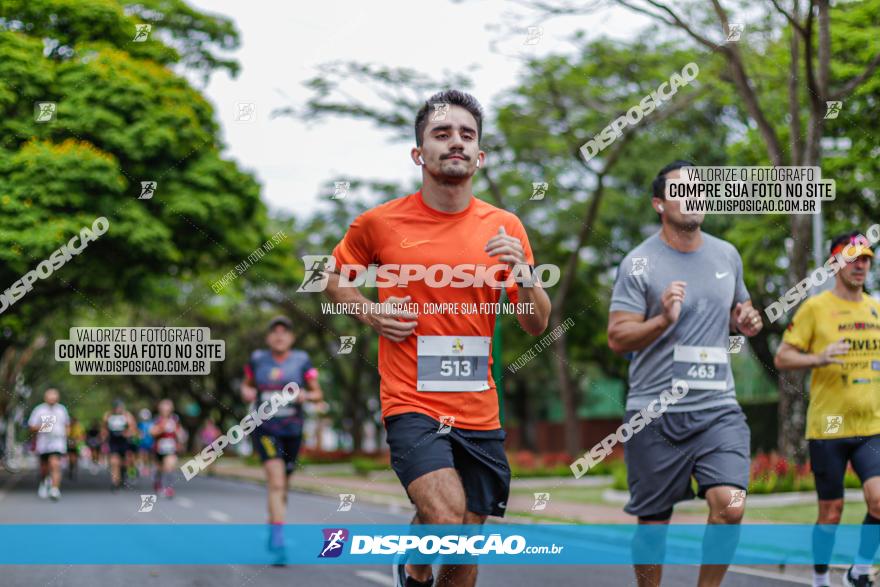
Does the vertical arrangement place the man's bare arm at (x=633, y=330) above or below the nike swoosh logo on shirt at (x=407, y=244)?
below

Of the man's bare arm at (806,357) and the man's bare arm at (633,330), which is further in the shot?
the man's bare arm at (806,357)

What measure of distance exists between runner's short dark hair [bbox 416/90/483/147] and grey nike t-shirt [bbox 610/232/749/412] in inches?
53.2

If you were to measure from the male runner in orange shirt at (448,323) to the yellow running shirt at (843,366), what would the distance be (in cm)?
270

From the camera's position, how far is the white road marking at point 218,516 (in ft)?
48.1

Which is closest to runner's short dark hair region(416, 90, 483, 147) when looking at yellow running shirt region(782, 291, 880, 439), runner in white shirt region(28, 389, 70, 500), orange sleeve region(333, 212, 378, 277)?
orange sleeve region(333, 212, 378, 277)

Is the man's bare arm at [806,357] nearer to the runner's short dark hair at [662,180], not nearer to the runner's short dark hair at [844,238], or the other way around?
the runner's short dark hair at [844,238]

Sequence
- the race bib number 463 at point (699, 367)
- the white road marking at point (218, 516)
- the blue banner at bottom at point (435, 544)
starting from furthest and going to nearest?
1. the white road marking at point (218, 516)
2. the race bib number 463 at point (699, 367)
3. the blue banner at bottom at point (435, 544)

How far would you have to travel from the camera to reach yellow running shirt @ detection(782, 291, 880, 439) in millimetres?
6840

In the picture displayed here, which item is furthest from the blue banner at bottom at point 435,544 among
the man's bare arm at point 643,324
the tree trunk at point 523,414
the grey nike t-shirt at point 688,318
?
the tree trunk at point 523,414
